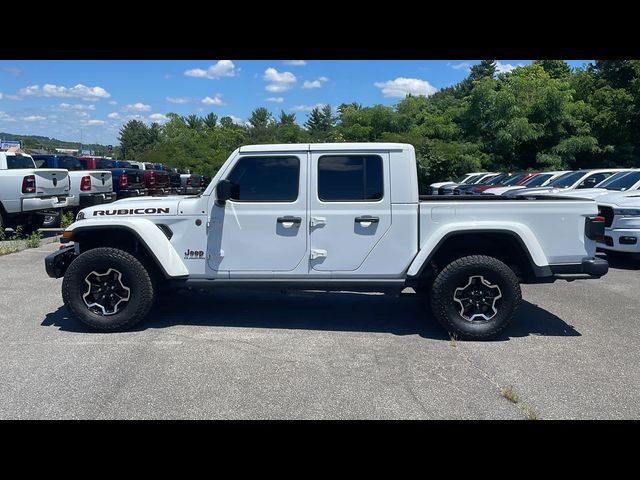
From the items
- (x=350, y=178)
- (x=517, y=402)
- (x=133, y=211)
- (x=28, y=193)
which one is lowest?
(x=517, y=402)

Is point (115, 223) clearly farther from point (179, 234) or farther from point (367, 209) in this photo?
point (367, 209)

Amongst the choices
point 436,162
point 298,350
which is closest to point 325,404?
point 298,350

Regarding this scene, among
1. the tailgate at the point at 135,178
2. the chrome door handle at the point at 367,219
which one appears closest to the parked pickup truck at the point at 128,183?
the tailgate at the point at 135,178

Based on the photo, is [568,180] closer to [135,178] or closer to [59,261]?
[59,261]

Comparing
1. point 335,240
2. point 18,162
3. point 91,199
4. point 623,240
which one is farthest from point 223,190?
point 91,199

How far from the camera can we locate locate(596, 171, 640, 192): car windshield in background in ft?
33.6

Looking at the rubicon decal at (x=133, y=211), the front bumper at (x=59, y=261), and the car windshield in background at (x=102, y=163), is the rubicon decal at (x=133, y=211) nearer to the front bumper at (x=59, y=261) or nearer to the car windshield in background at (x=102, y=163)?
the front bumper at (x=59, y=261)

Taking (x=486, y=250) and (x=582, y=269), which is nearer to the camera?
(x=582, y=269)

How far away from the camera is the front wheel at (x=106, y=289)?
536 centimetres

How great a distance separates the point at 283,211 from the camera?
5.37 m

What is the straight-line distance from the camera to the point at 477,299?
17.4 feet

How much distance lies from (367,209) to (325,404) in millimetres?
2156

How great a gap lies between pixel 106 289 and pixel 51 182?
25.6ft

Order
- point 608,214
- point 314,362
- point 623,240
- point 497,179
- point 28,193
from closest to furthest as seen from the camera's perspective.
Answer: point 314,362, point 623,240, point 608,214, point 28,193, point 497,179
